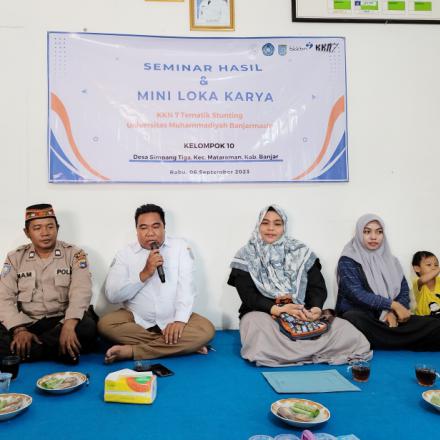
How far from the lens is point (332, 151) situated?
3396 millimetres

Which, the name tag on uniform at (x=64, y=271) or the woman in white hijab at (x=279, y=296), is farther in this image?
the name tag on uniform at (x=64, y=271)

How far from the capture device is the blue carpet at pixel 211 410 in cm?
171

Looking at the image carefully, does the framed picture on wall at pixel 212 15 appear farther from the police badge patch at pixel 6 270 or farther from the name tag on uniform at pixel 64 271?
the police badge patch at pixel 6 270

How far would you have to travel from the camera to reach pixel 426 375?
6.98 feet

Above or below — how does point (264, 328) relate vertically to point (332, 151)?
below

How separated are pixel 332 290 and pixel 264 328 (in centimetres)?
100

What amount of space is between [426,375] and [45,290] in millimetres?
2219

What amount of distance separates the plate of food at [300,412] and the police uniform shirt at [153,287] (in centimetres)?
110

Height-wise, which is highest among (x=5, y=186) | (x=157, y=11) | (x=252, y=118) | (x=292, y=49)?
(x=157, y=11)

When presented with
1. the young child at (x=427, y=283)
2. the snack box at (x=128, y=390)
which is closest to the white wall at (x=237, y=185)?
the young child at (x=427, y=283)

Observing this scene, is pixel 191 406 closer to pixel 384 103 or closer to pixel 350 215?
pixel 350 215

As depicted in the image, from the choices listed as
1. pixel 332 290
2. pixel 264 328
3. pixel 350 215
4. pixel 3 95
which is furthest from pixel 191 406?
pixel 3 95

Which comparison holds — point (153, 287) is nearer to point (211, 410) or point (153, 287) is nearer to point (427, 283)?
point (211, 410)

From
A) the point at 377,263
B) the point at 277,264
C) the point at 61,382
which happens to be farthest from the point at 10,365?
the point at 377,263
